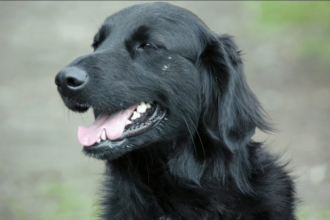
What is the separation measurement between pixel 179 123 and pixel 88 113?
5.20 m

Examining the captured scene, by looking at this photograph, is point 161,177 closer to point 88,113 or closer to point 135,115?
point 135,115

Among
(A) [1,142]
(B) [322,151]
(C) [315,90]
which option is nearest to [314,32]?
(C) [315,90]

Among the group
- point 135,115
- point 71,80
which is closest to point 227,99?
point 135,115

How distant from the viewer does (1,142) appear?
7.83 metres

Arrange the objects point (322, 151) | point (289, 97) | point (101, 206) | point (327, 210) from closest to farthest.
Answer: point (101, 206), point (327, 210), point (322, 151), point (289, 97)

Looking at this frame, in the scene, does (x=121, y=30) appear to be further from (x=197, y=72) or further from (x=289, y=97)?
(x=289, y=97)

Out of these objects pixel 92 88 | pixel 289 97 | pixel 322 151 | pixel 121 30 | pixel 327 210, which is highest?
pixel 289 97

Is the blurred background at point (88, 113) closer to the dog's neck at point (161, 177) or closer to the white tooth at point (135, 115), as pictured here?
the dog's neck at point (161, 177)

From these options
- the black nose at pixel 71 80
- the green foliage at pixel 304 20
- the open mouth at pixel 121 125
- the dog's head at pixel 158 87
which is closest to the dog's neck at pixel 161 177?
the dog's head at pixel 158 87

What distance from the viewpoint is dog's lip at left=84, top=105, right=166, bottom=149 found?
341cm

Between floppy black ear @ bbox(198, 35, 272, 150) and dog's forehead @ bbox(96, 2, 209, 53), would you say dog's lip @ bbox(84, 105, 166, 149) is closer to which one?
floppy black ear @ bbox(198, 35, 272, 150)

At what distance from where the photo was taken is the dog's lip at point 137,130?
341cm

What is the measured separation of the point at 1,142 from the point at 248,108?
5127 millimetres

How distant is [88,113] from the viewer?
868 cm
